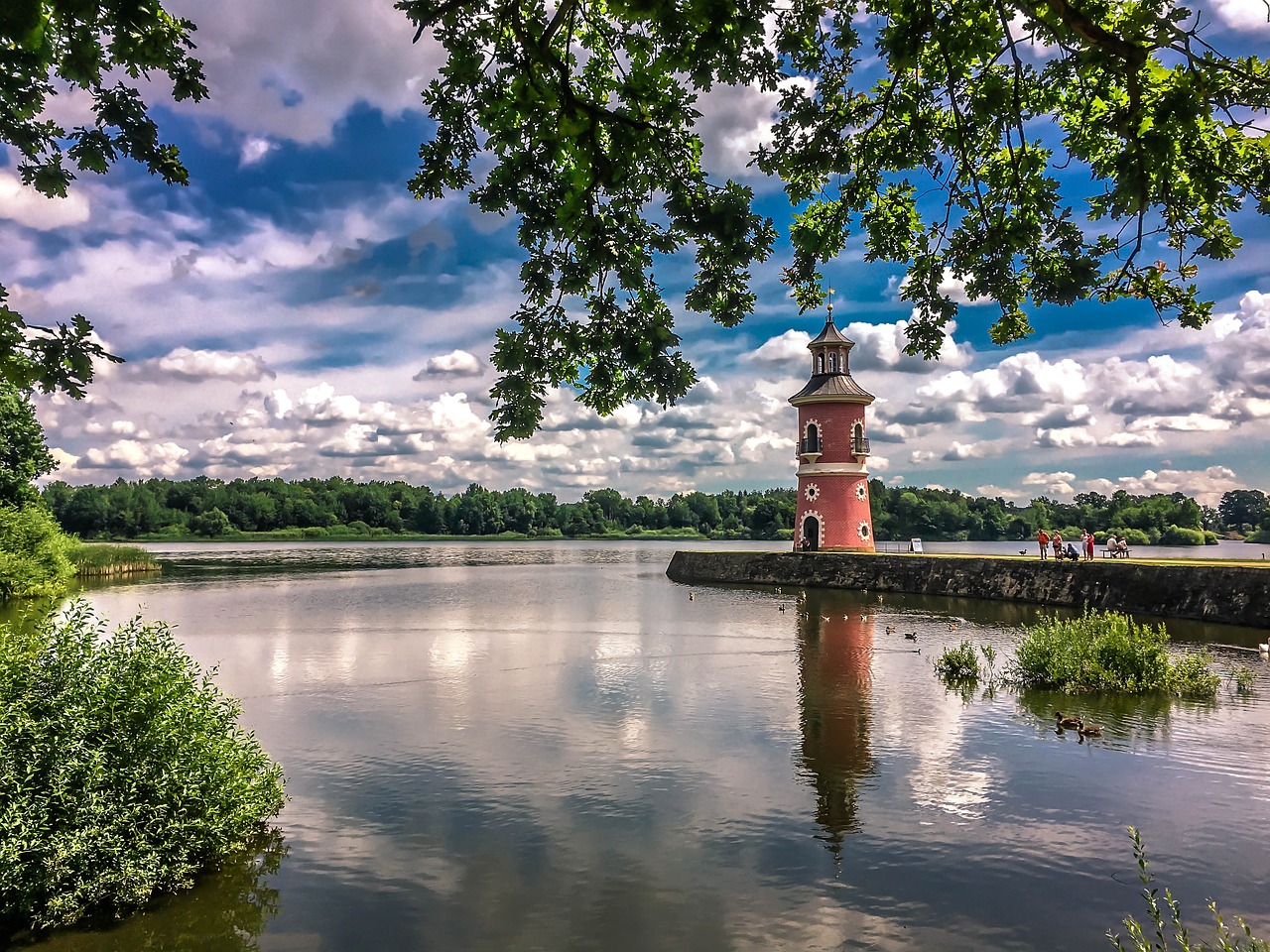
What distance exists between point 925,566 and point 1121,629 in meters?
22.6

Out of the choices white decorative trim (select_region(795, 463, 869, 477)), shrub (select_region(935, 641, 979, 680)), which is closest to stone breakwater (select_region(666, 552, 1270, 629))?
white decorative trim (select_region(795, 463, 869, 477))

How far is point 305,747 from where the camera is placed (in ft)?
45.8

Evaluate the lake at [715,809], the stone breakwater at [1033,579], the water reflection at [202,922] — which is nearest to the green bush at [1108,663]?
the lake at [715,809]

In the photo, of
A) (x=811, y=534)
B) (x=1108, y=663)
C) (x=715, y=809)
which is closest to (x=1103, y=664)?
(x=1108, y=663)

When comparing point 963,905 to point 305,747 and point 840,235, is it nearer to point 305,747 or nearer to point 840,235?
point 840,235

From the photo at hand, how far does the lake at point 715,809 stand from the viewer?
312 inches

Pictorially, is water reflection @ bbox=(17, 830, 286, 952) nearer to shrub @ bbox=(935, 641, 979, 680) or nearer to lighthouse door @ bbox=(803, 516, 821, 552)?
shrub @ bbox=(935, 641, 979, 680)

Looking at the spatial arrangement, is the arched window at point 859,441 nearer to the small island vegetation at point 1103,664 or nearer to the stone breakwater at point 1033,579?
the stone breakwater at point 1033,579

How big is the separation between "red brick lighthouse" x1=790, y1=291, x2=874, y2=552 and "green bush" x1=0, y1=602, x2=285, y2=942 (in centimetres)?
3967

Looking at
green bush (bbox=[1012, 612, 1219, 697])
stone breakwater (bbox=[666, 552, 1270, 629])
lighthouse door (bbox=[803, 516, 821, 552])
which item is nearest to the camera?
green bush (bbox=[1012, 612, 1219, 697])

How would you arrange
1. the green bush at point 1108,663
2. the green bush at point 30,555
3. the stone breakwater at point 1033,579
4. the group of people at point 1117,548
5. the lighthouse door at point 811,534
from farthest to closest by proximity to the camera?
the lighthouse door at point 811,534 → the group of people at point 1117,548 → the green bush at point 30,555 → the stone breakwater at point 1033,579 → the green bush at point 1108,663

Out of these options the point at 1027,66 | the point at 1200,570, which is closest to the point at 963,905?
the point at 1027,66

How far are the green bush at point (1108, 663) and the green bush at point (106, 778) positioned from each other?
16171 mm

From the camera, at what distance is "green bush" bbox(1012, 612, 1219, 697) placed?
1672 centimetres
